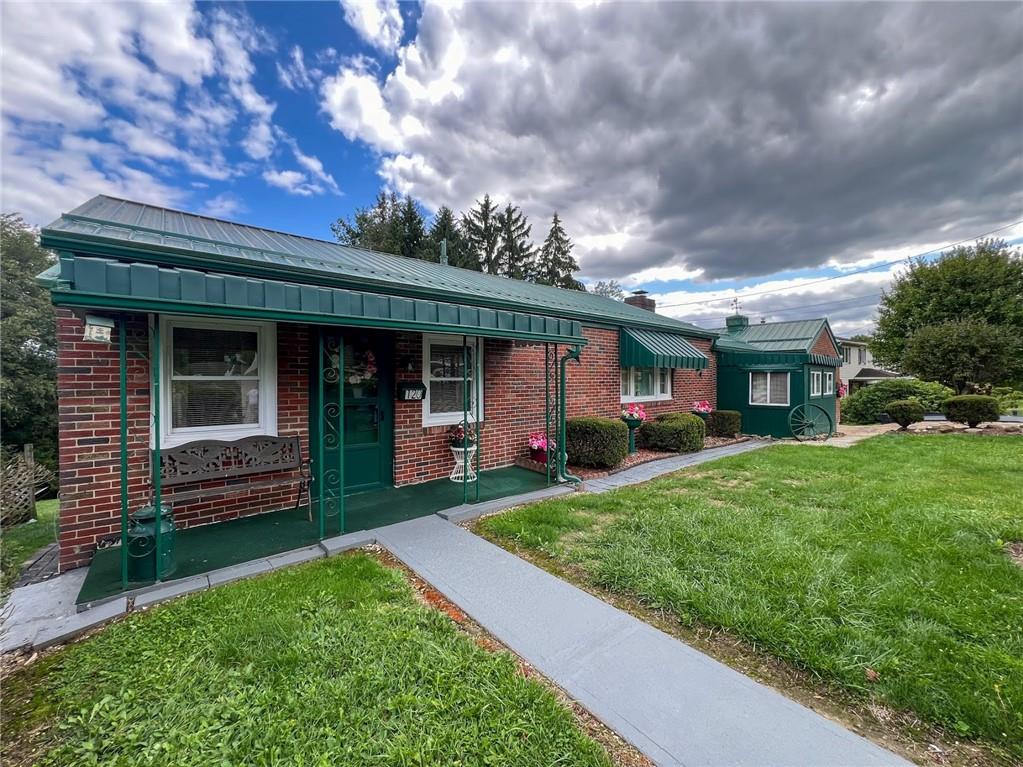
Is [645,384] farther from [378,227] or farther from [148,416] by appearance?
[378,227]

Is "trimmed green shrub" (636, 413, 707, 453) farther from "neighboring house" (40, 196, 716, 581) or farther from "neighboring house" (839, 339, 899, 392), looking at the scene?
"neighboring house" (839, 339, 899, 392)

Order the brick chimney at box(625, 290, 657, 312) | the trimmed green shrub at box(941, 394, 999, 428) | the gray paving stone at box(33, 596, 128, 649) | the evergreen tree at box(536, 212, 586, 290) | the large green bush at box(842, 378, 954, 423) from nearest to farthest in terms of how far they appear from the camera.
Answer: the gray paving stone at box(33, 596, 128, 649)
the trimmed green shrub at box(941, 394, 999, 428)
the brick chimney at box(625, 290, 657, 312)
the large green bush at box(842, 378, 954, 423)
the evergreen tree at box(536, 212, 586, 290)

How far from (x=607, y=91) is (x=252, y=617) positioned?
1073cm

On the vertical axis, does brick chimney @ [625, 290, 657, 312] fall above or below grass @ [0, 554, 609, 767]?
above

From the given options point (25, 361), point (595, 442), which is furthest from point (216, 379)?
point (25, 361)

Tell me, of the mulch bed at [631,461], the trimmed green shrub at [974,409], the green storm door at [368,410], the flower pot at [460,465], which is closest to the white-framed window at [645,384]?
the mulch bed at [631,461]

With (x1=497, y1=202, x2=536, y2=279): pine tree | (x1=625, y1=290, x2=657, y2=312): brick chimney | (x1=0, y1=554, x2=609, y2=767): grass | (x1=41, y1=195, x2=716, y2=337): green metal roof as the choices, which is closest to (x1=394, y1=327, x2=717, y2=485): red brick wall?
(x1=41, y1=195, x2=716, y2=337): green metal roof

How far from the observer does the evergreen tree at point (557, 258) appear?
124ft

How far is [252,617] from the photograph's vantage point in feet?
10.4

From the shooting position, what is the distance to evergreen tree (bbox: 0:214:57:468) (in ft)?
58.3

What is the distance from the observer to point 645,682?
8.50 ft

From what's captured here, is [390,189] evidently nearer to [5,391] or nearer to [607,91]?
[5,391]

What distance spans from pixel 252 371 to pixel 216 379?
0.39 m

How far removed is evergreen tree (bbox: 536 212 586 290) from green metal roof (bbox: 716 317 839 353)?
21579mm
